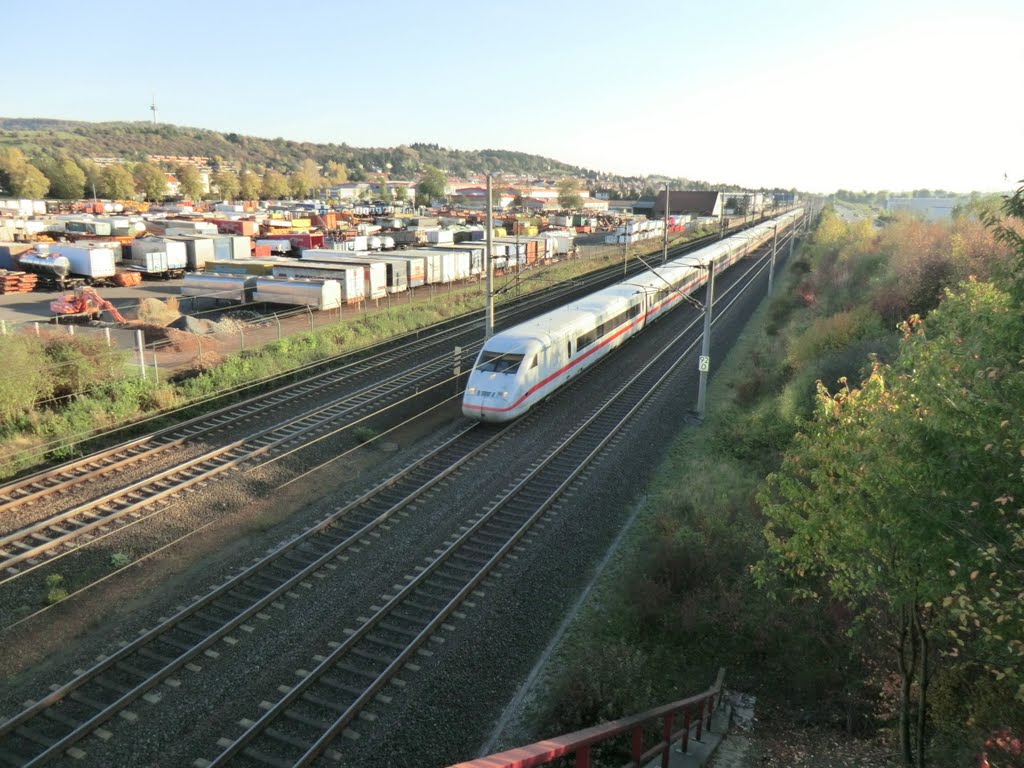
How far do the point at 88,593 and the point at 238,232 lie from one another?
61877 millimetres

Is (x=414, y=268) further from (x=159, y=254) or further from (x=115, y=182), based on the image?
(x=115, y=182)

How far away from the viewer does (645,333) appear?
116 feet

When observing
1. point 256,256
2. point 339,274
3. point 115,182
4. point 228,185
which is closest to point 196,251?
point 256,256

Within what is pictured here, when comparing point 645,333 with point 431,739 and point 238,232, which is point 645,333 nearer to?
point 431,739

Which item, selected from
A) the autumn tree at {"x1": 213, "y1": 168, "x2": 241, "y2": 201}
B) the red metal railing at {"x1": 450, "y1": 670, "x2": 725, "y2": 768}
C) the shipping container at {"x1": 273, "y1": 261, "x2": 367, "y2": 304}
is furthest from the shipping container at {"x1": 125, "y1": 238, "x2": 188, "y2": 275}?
→ the autumn tree at {"x1": 213, "y1": 168, "x2": 241, "y2": 201}

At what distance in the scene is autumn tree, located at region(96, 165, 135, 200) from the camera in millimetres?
117938

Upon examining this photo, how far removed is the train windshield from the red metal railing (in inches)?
453

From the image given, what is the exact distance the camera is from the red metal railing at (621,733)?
4043 millimetres

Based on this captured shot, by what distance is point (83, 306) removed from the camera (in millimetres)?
33531

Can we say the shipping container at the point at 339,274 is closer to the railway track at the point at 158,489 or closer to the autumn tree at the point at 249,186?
the railway track at the point at 158,489

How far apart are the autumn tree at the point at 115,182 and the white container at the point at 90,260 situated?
276 ft

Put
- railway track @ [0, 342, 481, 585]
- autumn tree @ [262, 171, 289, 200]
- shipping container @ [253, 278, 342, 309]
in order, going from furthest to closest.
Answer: autumn tree @ [262, 171, 289, 200], shipping container @ [253, 278, 342, 309], railway track @ [0, 342, 481, 585]

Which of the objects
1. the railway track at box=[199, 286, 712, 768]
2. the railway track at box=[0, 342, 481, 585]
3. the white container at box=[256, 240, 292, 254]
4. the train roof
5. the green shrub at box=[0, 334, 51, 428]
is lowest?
the railway track at box=[199, 286, 712, 768]

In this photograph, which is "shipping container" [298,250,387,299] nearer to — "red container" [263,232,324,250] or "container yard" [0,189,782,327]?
"container yard" [0,189,782,327]
